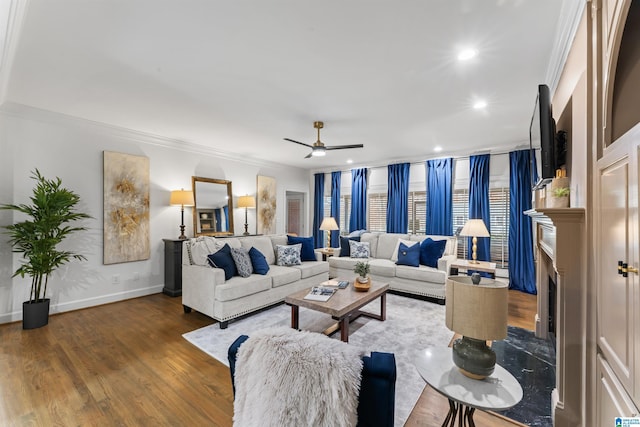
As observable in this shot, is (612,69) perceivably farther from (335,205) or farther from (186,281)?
(335,205)

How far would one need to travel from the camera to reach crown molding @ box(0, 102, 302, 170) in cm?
337

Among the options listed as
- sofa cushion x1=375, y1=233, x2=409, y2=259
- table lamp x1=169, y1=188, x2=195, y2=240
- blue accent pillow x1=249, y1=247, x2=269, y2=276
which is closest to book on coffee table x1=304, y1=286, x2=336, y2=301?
blue accent pillow x1=249, y1=247, x2=269, y2=276

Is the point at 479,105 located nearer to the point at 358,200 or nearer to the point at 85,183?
the point at 358,200

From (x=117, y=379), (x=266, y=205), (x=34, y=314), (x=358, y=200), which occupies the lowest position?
(x=117, y=379)

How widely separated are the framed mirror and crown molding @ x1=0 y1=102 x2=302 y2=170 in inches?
21.6

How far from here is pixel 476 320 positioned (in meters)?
1.24

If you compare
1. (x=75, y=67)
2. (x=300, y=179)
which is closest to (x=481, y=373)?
(x=75, y=67)

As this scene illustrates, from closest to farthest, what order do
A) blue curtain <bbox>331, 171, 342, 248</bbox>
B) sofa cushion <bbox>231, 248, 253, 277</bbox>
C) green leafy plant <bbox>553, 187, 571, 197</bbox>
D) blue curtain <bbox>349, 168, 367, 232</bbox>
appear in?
green leafy plant <bbox>553, 187, 571, 197</bbox> → sofa cushion <bbox>231, 248, 253, 277</bbox> → blue curtain <bbox>349, 168, 367, 232</bbox> → blue curtain <bbox>331, 171, 342, 248</bbox>

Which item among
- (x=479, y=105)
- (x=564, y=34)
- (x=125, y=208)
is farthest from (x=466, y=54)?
(x=125, y=208)

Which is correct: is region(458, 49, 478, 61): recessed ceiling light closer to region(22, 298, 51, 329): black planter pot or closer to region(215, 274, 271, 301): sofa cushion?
region(215, 274, 271, 301): sofa cushion

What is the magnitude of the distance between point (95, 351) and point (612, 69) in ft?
14.0

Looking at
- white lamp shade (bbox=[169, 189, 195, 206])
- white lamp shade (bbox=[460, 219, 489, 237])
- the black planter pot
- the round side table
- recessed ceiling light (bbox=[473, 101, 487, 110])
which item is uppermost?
recessed ceiling light (bbox=[473, 101, 487, 110])

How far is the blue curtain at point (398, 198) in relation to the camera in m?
6.12

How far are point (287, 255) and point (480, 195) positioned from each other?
378 centimetres
